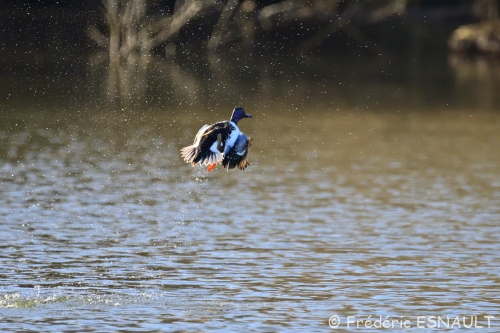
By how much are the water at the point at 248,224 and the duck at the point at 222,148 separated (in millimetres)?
1309

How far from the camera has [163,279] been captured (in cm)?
1145

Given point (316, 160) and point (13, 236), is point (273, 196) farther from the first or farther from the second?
point (13, 236)

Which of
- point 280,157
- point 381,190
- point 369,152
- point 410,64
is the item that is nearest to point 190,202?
point 381,190

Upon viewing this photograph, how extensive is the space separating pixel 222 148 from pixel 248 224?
451 centimetres

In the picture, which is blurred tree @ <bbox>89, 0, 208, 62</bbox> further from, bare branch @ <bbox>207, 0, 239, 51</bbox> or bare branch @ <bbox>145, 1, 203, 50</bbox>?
bare branch @ <bbox>207, 0, 239, 51</bbox>

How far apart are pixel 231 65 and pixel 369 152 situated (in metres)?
15.8

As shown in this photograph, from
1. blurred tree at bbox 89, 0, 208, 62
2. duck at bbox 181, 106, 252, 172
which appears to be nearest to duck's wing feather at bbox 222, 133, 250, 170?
duck at bbox 181, 106, 252, 172

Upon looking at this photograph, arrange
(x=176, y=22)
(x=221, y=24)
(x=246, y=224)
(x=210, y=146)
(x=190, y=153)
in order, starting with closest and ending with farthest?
(x=210, y=146), (x=190, y=153), (x=246, y=224), (x=176, y=22), (x=221, y=24)

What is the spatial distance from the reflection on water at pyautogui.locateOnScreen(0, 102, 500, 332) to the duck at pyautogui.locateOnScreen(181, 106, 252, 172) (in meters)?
1.31

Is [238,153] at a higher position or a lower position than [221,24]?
lower

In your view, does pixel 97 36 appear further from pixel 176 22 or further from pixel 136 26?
pixel 176 22

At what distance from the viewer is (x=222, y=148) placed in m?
10.3

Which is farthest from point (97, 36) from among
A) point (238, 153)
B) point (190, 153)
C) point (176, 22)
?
point (238, 153)

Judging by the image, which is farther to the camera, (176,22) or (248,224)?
(176,22)
